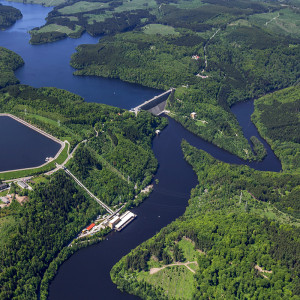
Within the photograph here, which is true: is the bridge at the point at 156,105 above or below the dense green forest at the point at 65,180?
below

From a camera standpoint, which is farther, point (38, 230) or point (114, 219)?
point (114, 219)

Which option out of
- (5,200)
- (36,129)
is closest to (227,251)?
(5,200)

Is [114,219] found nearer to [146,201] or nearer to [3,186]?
[146,201]

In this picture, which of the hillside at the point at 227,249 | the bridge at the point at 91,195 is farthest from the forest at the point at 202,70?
the bridge at the point at 91,195

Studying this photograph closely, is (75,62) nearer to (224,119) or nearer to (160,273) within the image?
(224,119)

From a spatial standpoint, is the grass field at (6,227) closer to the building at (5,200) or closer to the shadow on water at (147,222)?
the building at (5,200)

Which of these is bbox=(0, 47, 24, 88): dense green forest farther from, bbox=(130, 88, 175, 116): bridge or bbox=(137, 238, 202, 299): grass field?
bbox=(137, 238, 202, 299): grass field
